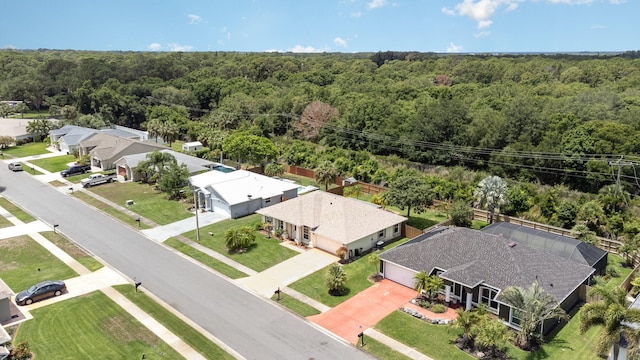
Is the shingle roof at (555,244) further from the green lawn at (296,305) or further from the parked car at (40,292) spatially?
the parked car at (40,292)

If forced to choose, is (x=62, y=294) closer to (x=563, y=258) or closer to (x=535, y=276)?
(x=535, y=276)

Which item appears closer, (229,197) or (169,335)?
(169,335)

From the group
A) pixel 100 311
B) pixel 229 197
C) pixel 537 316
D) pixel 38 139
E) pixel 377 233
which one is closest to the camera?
pixel 537 316

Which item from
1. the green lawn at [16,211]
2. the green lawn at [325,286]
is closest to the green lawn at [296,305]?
the green lawn at [325,286]

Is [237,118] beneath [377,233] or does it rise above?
above

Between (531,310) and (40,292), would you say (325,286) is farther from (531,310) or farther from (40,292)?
(40,292)

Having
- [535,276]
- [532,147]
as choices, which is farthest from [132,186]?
[532,147]

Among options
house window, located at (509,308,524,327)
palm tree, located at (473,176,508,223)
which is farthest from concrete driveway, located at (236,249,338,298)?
palm tree, located at (473,176,508,223)

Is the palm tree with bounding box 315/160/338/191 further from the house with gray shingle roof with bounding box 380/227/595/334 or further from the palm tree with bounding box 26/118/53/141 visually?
the palm tree with bounding box 26/118/53/141
